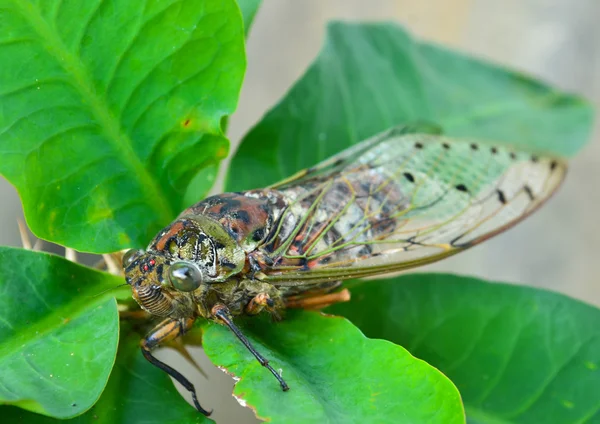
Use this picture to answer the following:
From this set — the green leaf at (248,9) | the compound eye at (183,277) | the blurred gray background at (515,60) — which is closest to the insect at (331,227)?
the compound eye at (183,277)

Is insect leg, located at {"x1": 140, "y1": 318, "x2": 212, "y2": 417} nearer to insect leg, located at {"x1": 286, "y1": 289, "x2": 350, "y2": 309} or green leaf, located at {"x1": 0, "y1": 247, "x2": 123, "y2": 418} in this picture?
green leaf, located at {"x1": 0, "y1": 247, "x2": 123, "y2": 418}

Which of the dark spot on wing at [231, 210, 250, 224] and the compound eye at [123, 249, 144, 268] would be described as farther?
the dark spot on wing at [231, 210, 250, 224]

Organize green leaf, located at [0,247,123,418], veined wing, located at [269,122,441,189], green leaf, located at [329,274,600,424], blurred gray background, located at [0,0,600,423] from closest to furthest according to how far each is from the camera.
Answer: green leaf, located at [0,247,123,418] → green leaf, located at [329,274,600,424] → veined wing, located at [269,122,441,189] → blurred gray background, located at [0,0,600,423]

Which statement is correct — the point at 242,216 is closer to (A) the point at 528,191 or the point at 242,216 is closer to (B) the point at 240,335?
(B) the point at 240,335

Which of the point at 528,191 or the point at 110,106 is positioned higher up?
the point at 110,106

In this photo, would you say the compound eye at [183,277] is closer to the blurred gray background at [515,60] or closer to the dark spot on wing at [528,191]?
the dark spot on wing at [528,191]

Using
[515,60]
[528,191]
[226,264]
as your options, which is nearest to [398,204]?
[528,191]

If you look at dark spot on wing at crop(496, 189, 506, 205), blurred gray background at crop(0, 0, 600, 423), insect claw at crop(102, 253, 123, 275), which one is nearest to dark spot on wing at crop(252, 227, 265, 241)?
insect claw at crop(102, 253, 123, 275)
